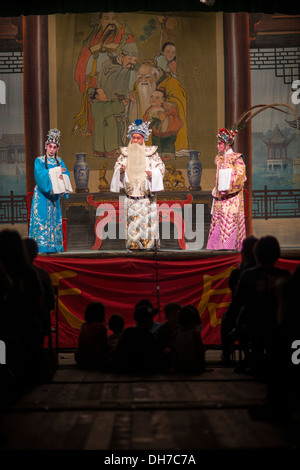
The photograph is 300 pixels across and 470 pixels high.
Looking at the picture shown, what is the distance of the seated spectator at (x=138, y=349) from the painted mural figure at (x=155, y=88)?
6155 millimetres

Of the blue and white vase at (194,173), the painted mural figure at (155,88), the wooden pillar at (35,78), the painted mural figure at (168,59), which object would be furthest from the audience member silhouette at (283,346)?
the painted mural figure at (168,59)

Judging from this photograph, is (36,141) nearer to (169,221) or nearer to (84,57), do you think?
(84,57)

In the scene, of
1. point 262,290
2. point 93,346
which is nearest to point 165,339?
point 93,346

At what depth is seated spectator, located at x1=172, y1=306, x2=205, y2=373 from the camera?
471 cm

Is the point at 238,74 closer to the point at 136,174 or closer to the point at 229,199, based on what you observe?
the point at 229,199

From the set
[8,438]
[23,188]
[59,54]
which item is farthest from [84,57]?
[8,438]

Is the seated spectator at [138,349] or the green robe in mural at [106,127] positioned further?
the green robe in mural at [106,127]

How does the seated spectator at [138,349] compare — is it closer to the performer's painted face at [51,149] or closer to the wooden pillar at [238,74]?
the performer's painted face at [51,149]

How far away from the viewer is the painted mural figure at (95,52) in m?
10.5

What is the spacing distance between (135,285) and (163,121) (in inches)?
182

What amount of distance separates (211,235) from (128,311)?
6.20ft

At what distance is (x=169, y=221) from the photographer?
31.9 feet

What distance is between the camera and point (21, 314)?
158 inches

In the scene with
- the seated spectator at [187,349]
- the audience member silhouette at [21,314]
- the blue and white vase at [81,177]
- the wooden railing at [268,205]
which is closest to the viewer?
the audience member silhouette at [21,314]
